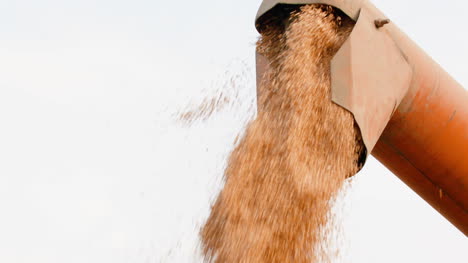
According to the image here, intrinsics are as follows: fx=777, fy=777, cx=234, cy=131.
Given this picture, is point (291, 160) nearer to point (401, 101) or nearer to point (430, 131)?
point (401, 101)

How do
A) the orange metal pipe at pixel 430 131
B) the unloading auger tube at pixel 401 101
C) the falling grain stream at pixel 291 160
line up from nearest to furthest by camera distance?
the falling grain stream at pixel 291 160 < the unloading auger tube at pixel 401 101 < the orange metal pipe at pixel 430 131

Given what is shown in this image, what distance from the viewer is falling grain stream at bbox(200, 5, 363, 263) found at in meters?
2.58

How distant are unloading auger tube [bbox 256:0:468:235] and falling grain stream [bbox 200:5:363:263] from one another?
2.5 inches

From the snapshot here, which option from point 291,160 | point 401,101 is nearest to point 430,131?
point 401,101

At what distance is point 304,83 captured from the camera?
2.75m

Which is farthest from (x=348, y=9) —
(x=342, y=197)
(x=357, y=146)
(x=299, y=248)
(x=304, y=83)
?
(x=299, y=248)

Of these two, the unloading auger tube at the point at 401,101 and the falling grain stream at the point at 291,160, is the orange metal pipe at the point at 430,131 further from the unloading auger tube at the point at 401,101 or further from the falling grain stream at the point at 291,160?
the falling grain stream at the point at 291,160

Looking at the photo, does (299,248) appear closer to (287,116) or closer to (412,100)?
(287,116)

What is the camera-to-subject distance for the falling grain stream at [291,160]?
2.58m

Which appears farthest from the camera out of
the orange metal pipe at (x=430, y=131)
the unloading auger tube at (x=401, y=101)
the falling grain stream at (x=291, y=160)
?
the orange metal pipe at (x=430, y=131)

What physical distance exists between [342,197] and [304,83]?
1.39 feet

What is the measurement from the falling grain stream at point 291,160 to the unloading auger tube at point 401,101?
63mm

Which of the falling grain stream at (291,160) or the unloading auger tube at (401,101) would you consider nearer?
the falling grain stream at (291,160)

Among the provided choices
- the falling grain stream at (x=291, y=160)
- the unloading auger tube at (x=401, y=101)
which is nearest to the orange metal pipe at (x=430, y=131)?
the unloading auger tube at (x=401, y=101)
